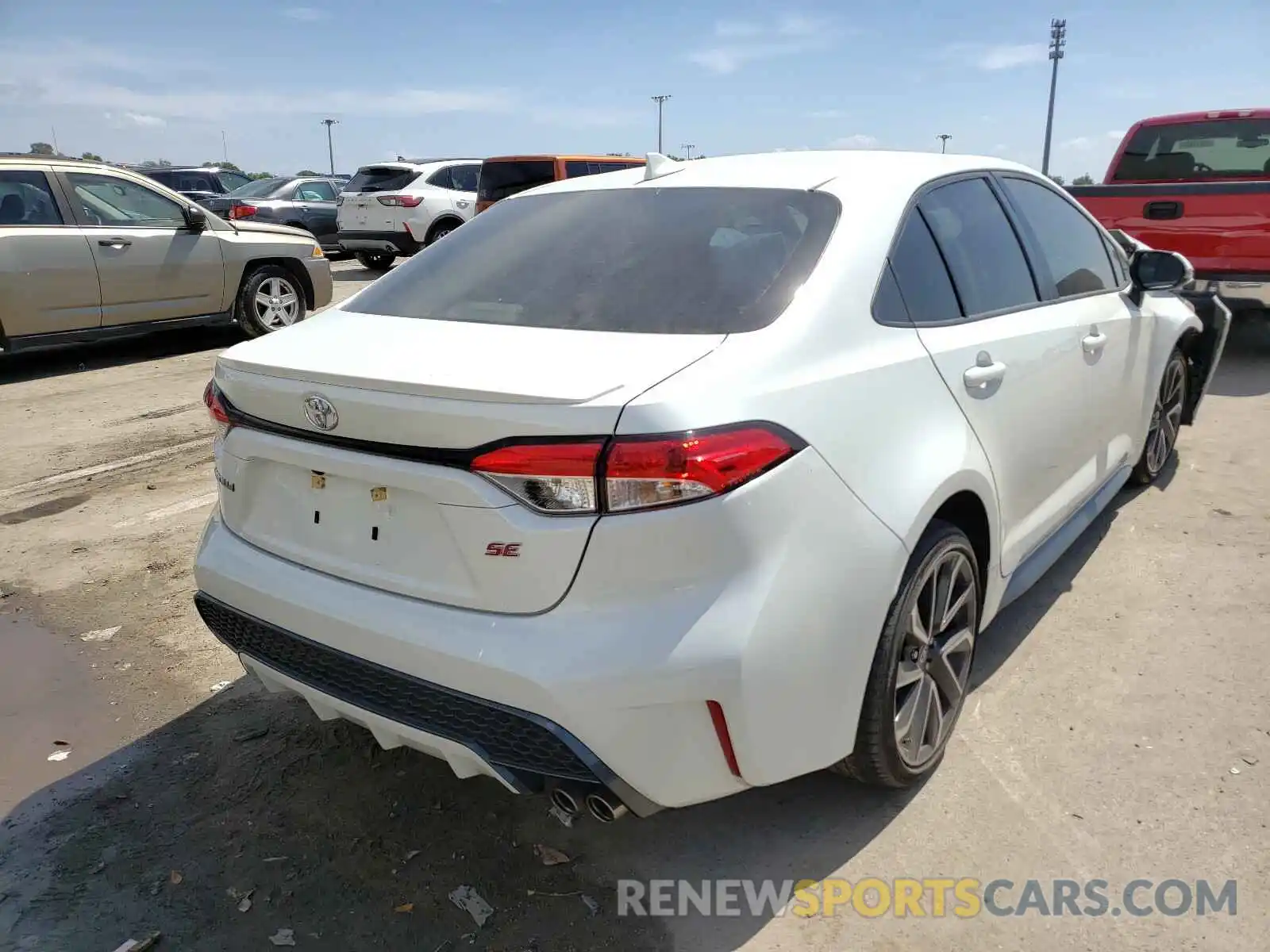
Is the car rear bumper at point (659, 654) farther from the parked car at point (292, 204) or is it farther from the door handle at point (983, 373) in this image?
the parked car at point (292, 204)

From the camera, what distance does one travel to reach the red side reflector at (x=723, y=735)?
189 cm

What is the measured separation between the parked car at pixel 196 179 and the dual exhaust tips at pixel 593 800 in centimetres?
1911

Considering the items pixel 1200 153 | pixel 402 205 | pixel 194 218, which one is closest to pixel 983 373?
pixel 1200 153

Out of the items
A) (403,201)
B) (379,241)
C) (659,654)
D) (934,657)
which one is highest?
(403,201)

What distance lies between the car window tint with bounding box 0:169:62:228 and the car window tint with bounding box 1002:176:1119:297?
7.66 metres

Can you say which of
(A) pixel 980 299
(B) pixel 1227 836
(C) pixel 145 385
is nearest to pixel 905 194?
(A) pixel 980 299

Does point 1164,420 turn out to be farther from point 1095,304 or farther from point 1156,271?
point 1095,304

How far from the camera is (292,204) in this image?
55.6 feet

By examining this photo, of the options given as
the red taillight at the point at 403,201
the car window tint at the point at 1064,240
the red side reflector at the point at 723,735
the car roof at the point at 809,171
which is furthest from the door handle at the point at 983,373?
the red taillight at the point at 403,201

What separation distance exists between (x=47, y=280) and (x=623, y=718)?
783 cm

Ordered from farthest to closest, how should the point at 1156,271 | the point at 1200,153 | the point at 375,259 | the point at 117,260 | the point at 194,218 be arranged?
the point at 375,259
the point at 194,218
the point at 1200,153
the point at 117,260
the point at 1156,271

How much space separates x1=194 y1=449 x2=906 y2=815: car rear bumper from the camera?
1.85m

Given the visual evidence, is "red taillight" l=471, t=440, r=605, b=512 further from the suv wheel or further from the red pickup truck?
the suv wheel

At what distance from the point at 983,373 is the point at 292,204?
54.4 ft
